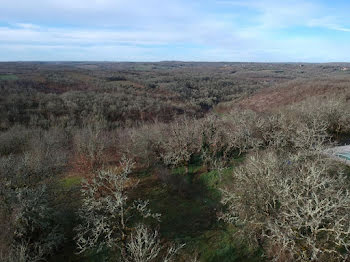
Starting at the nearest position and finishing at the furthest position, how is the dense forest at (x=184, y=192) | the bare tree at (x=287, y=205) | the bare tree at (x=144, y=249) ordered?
1. the bare tree at (x=144, y=249)
2. the bare tree at (x=287, y=205)
3. the dense forest at (x=184, y=192)

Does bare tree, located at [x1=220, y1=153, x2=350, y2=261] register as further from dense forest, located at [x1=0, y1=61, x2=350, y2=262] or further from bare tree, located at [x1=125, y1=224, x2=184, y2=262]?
bare tree, located at [x1=125, y1=224, x2=184, y2=262]

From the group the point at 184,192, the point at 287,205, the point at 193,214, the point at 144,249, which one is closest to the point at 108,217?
the point at 144,249

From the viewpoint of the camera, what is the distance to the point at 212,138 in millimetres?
31016

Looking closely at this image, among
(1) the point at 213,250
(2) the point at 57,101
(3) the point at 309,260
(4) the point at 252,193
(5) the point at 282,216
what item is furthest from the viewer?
(2) the point at 57,101

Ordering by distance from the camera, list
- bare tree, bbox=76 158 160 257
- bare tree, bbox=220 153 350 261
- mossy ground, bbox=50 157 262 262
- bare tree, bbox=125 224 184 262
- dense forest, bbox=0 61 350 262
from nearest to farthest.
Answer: bare tree, bbox=125 224 184 262 < bare tree, bbox=220 153 350 261 < dense forest, bbox=0 61 350 262 < bare tree, bbox=76 158 160 257 < mossy ground, bbox=50 157 262 262

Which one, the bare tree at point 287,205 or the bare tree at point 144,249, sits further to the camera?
the bare tree at point 287,205

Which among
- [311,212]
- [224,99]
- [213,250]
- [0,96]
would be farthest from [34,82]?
[311,212]

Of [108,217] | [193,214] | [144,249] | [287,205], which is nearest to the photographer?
[144,249]

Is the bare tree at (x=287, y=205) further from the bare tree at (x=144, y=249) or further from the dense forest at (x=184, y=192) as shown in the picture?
the bare tree at (x=144, y=249)

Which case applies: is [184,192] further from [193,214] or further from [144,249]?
[144,249]

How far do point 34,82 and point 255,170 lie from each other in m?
95.3

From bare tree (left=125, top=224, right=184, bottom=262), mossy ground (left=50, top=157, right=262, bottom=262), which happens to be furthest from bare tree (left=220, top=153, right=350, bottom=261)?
bare tree (left=125, top=224, right=184, bottom=262)

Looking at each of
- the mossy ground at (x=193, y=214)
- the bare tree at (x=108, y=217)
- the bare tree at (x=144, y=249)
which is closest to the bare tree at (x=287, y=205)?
the mossy ground at (x=193, y=214)

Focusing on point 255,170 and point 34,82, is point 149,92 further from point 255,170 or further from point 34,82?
point 255,170
